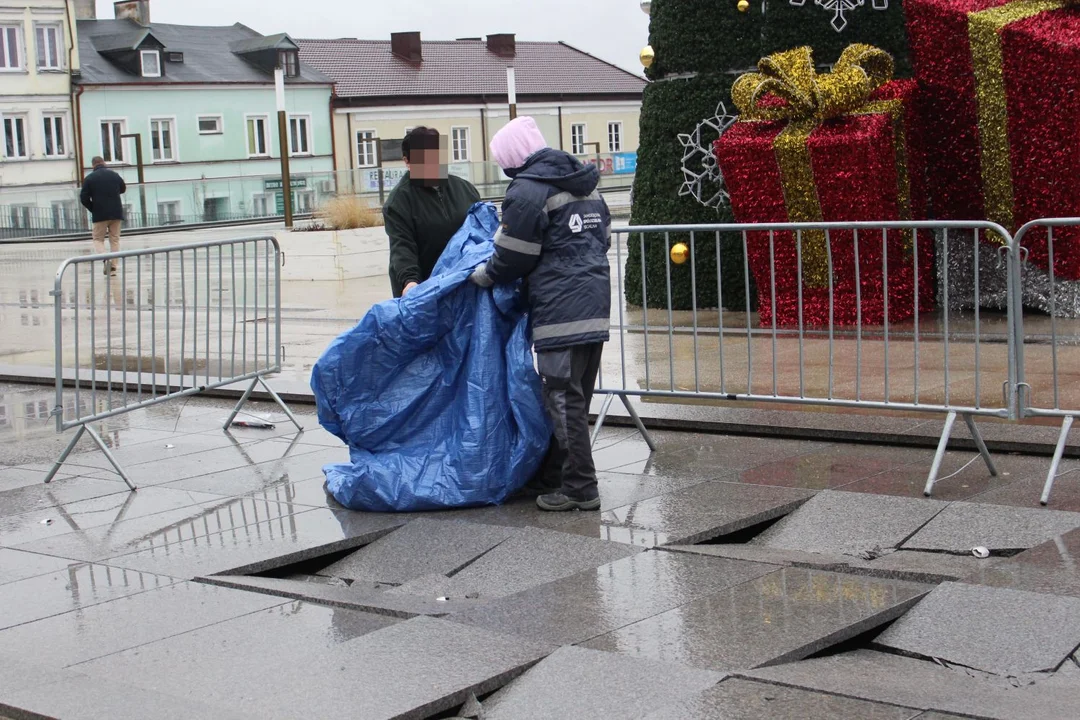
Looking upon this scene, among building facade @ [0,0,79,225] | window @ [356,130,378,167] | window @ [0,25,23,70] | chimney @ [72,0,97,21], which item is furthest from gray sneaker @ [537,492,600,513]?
chimney @ [72,0,97,21]

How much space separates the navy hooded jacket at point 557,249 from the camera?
18.9 ft

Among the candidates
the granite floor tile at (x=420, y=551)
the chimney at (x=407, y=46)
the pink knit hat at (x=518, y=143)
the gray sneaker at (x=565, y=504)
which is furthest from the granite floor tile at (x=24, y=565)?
the chimney at (x=407, y=46)

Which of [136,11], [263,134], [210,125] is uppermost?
[136,11]

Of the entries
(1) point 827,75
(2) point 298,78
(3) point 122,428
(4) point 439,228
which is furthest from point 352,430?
(2) point 298,78

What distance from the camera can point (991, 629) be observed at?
14.0 ft

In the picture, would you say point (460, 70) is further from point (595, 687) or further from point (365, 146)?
point (595, 687)

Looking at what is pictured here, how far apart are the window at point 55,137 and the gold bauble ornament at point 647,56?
143 feet

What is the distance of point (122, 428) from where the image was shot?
333 inches

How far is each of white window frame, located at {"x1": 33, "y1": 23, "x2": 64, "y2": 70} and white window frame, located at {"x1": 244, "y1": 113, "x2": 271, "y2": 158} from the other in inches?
315

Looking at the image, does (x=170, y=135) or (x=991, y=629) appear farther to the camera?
(x=170, y=135)

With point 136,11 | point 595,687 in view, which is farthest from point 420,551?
point 136,11

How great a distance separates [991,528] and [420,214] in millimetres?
3018

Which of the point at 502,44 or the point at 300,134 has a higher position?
the point at 502,44

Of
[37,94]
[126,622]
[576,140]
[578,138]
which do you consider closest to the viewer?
[126,622]
